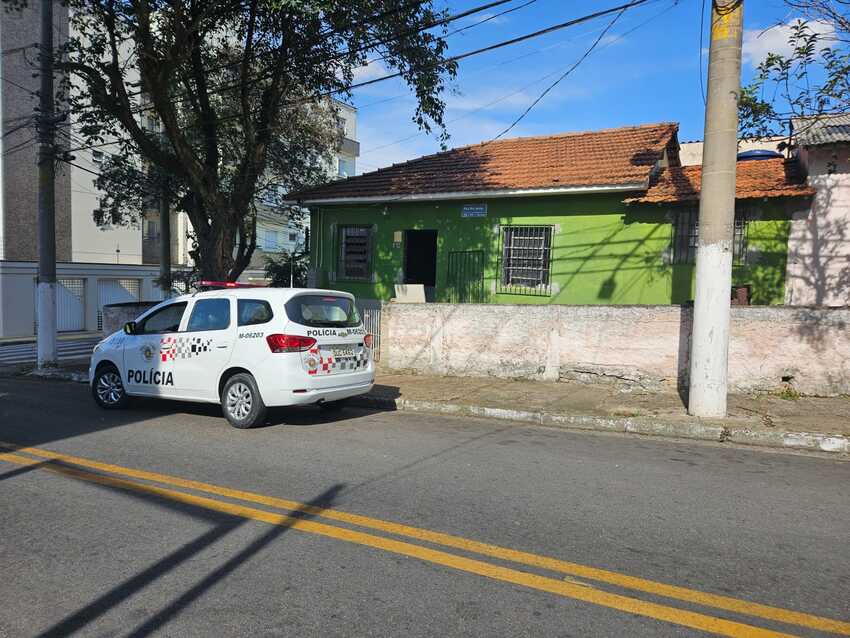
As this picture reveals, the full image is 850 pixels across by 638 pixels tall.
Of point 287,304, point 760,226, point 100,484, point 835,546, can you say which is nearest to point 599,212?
point 760,226

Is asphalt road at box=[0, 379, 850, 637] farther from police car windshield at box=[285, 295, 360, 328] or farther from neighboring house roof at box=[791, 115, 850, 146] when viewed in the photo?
neighboring house roof at box=[791, 115, 850, 146]

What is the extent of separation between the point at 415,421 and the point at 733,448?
3.80 m

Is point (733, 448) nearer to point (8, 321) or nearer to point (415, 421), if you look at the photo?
point (415, 421)

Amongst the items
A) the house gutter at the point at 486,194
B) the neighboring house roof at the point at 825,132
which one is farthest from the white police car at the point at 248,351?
the neighboring house roof at the point at 825,132


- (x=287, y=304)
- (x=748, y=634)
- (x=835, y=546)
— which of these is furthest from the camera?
(x=287, y=304)

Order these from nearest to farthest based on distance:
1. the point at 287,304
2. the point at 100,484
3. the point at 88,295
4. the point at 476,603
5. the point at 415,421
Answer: the point at 476,603, the point at 100,484, the point at 287,304, the point at 415,421, the point at 88,295

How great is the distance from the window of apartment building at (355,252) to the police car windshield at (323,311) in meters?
7.39

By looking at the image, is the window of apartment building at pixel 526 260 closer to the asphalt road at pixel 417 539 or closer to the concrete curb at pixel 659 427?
the concrete curb at pixel 659 427

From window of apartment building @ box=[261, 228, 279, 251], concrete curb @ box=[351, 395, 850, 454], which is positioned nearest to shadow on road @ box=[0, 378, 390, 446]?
concrete curb @ box=[351, 395, 850, 454]

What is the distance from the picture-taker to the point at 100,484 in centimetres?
538

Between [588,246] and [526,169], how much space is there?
8.07 feet

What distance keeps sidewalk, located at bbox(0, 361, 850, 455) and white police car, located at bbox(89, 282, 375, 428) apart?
1629mm

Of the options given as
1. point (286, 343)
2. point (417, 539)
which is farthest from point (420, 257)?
point (417, 539)

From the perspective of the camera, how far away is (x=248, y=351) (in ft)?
25.4
